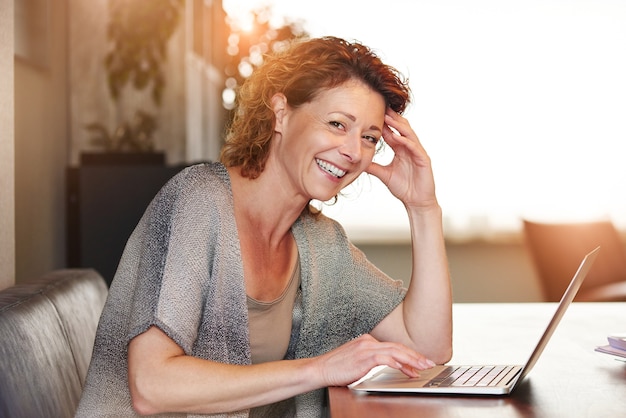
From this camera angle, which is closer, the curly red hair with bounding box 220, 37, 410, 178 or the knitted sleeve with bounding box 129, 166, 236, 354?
the knitted sleeve with bounding box 129, 166, 236, 354

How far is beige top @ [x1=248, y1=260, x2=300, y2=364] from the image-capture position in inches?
68.8

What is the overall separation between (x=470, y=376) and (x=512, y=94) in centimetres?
496

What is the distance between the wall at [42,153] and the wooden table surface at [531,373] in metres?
2.07

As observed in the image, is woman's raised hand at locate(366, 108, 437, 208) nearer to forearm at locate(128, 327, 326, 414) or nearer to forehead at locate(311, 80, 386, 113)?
forehead at locate(311, 80, 386, 113)

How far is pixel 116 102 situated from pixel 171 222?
10.1 feet

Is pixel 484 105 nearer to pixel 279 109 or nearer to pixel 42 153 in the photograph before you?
pixel 42 153

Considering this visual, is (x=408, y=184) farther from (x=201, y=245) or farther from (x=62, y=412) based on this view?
(x=62, y=412)

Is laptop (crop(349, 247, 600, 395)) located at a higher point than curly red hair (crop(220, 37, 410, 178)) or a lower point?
lower

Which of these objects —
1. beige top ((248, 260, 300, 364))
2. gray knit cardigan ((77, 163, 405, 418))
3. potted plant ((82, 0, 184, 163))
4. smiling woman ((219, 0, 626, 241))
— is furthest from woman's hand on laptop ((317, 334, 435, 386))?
smiling woman ((219, 0, 626, 241))

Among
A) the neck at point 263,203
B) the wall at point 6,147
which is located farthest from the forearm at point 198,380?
the wall at point 6,147

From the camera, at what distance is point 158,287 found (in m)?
1.50

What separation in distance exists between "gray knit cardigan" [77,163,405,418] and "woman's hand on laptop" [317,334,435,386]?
20 cm

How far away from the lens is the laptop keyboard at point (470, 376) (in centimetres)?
139

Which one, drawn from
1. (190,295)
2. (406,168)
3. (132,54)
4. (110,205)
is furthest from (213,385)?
(132,54)
